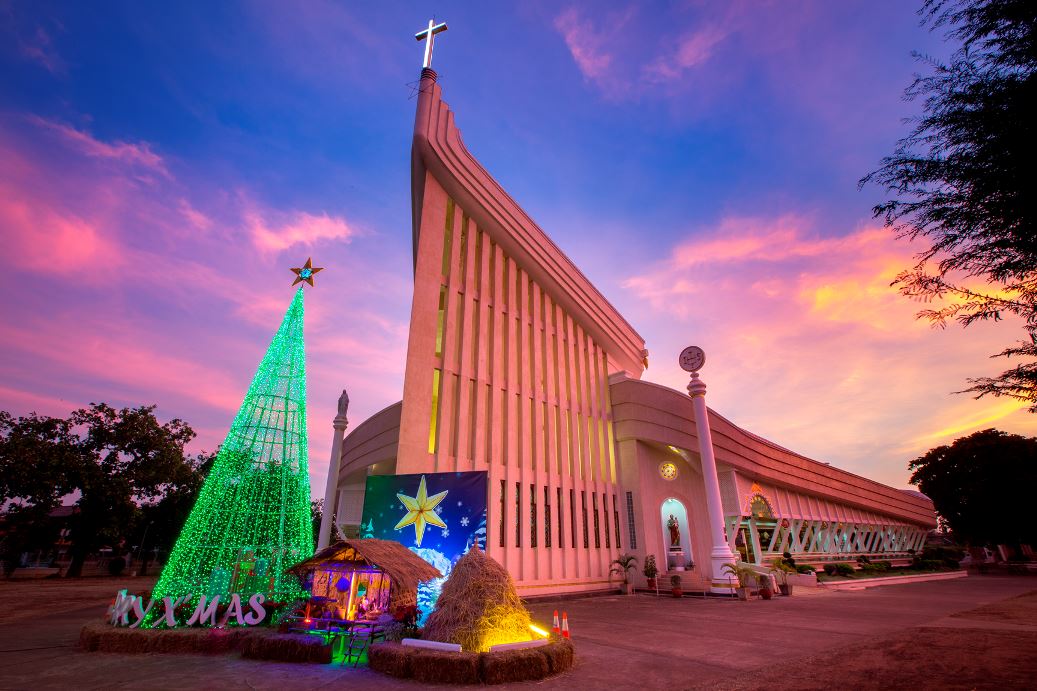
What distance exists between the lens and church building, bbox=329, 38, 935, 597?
20.3 m

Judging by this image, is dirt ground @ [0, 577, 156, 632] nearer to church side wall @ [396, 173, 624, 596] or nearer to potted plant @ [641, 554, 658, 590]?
church side wall @ [396, 173, 624, 596]

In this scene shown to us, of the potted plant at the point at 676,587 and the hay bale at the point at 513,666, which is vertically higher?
the hay bale at the point at 513,666

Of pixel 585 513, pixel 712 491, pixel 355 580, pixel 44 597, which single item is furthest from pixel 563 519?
pixel 44 597

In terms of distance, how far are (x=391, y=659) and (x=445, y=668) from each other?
116 cm

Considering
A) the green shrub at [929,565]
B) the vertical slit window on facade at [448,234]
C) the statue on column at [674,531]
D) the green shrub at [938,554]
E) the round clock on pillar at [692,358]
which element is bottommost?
the green shrub at [929,565]

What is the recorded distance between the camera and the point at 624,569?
2453 centimetres

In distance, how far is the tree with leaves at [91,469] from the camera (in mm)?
28562

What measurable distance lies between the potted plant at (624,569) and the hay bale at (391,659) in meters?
18.2

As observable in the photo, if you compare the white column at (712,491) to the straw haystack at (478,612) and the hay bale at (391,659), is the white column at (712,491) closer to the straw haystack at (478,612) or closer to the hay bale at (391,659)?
the straw haystack at (478,612)

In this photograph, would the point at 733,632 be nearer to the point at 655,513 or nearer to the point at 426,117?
the point at 655,513

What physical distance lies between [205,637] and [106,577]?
3707 centimetres

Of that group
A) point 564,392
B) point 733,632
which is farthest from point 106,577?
point 733,632

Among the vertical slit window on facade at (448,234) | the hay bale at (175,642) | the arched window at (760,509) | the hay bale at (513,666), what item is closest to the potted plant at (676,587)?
the arched window at (760,509)

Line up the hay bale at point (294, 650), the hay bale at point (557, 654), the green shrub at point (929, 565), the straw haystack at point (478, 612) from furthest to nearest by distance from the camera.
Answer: the green shrub at point (929, 565), the hay bale at point (294, 650), the straw haystack at point (478, 612), the hay bale at point (557, 654)
